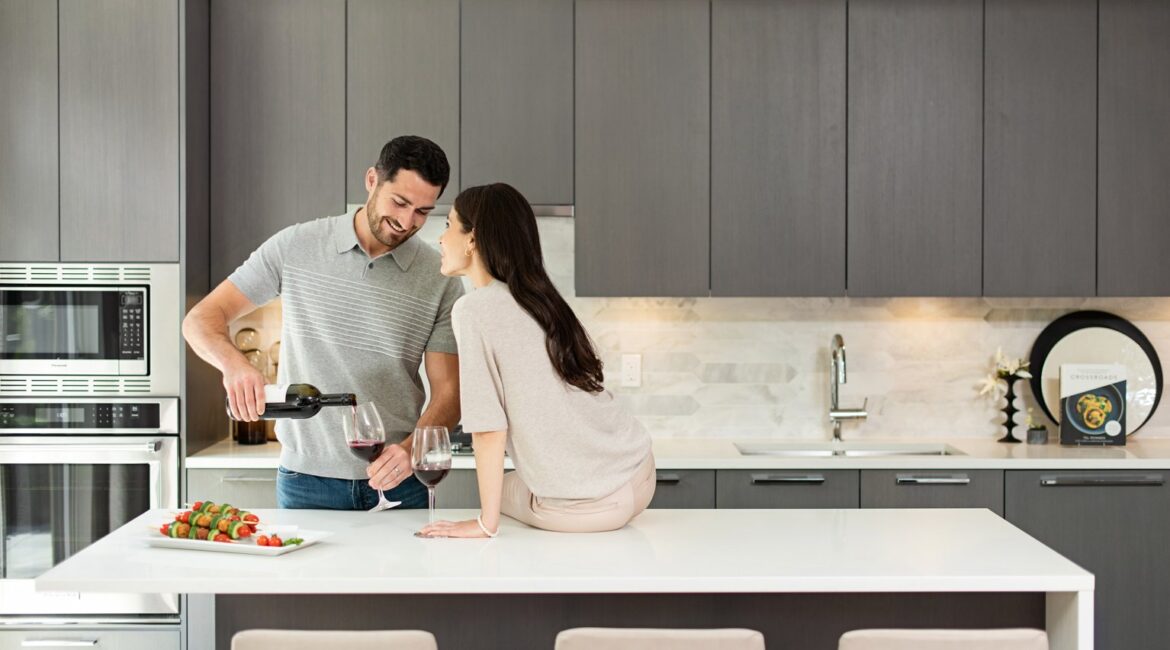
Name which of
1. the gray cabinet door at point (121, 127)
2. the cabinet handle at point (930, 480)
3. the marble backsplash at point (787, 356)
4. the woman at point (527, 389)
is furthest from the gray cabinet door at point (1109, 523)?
the gray cabinet door at point (121, 127)

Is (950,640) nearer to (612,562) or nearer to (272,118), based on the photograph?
(612,562)

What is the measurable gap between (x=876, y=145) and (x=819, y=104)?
248 mm

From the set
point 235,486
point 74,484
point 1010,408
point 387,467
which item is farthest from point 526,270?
point 1010,408

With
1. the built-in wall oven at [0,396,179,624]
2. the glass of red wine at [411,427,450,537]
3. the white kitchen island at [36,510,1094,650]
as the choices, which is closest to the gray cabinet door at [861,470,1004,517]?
the white kitchen island at [36,510,1094,650]

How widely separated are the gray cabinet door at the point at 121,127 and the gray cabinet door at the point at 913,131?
2333 millimetres

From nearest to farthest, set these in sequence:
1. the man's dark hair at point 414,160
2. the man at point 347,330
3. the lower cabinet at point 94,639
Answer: the man's dark hair at point 414,160, the man at point 347,330, the lower cabinet at point 94,639

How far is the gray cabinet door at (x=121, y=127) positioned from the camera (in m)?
3.47

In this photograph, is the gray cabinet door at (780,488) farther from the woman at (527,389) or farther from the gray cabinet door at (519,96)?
the woman at (527,389)

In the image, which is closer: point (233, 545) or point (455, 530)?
point (233, 545)

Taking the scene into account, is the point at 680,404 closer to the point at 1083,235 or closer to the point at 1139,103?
→ the point at 1083,235

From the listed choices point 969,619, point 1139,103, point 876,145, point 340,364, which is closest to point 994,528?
point 969,619

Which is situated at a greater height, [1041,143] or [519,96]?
[519,96]

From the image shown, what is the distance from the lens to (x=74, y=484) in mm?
3402

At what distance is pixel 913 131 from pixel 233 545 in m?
2.75
